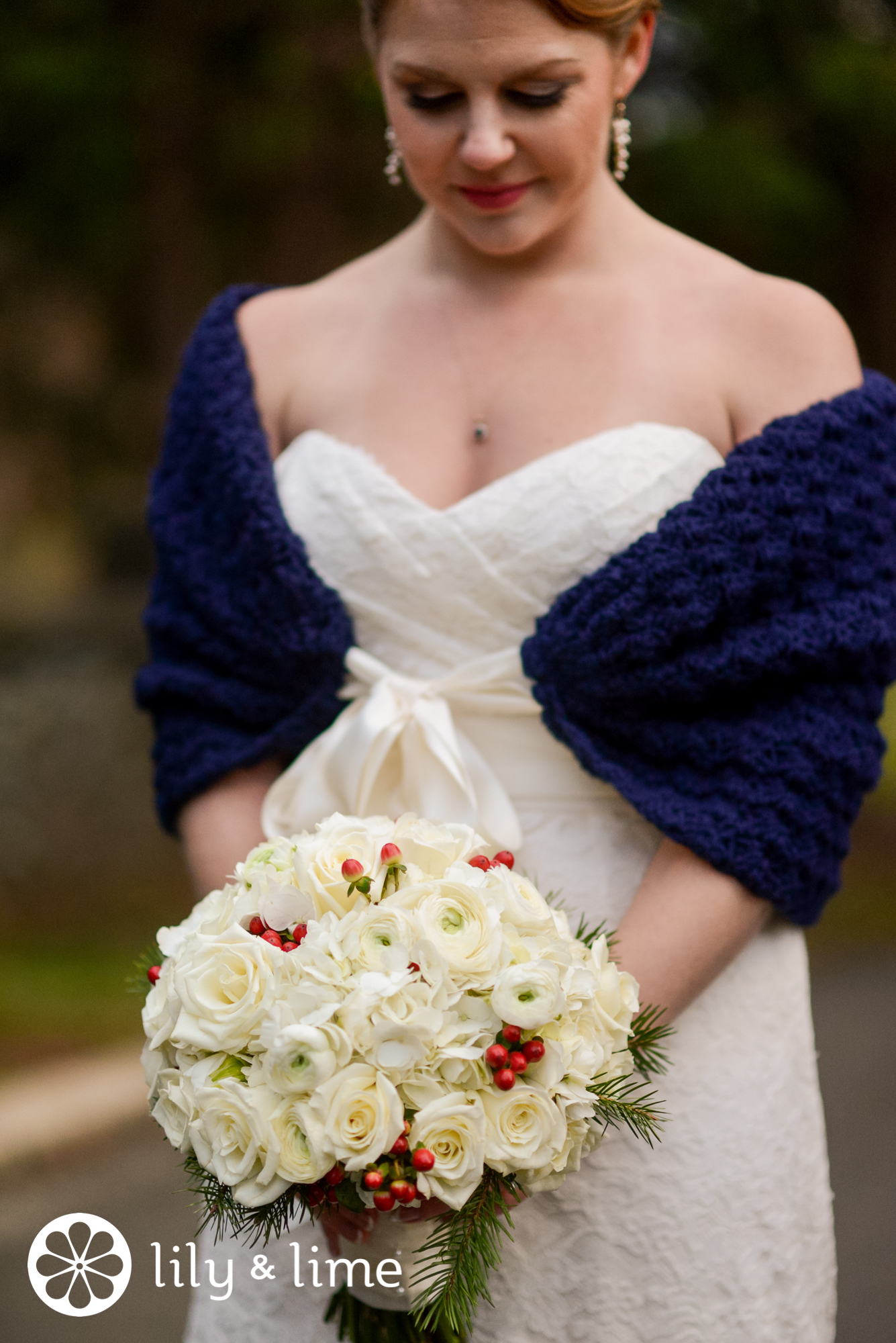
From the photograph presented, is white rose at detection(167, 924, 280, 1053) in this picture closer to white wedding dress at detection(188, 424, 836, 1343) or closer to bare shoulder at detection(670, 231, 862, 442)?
white wedding dress at detection(188, 424, 836, 1343)

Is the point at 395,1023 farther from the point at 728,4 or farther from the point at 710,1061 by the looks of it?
the point at 728,4

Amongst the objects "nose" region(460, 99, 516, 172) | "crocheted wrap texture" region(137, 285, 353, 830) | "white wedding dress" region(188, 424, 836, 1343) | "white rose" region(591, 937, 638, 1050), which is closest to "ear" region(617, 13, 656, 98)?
"nose" region(460, 99, 516, 172)

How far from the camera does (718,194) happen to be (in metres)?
6.41

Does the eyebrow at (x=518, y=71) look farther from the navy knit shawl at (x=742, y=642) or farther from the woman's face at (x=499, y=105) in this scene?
the navy knit shawl at (x=742, y=642)

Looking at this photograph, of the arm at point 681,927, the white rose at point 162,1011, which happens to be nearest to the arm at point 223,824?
the white rose at point 162,1011

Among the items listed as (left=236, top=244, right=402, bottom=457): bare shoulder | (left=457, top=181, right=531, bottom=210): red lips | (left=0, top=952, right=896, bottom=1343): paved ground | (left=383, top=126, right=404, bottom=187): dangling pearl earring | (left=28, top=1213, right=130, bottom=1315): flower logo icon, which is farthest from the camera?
(left=0, top=952, right=896, bottom=1343): paved ground

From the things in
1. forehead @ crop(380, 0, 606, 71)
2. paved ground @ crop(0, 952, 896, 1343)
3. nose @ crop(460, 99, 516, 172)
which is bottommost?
paved ground @ crop(0, 952, 896, 1343)

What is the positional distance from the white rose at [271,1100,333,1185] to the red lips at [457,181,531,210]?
4.09 ft

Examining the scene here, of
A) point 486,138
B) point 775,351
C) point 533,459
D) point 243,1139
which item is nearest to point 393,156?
point 486,138

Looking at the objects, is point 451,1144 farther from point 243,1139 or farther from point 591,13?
Result: point 591,13

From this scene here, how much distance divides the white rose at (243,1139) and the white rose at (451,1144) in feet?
0.50

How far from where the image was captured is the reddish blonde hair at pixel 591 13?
1777 millimetres

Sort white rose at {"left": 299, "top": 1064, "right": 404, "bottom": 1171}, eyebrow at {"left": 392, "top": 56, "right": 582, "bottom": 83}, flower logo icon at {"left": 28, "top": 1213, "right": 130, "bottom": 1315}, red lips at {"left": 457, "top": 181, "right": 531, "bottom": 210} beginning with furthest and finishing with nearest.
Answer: flower logo icon at {"left": 28, "top": 1213, "right": 130, "bottom": 1315}, red lips at {"left": 457, "top": 181, "right": 531, "bottom": 210}, eyebrow at {"left": 392, "top": 56, "right": 582, "bottom": 83}, white rose at {"left": 299, "top": 1064, "right": 404, "bottom": 1171}

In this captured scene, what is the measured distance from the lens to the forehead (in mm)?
1763
